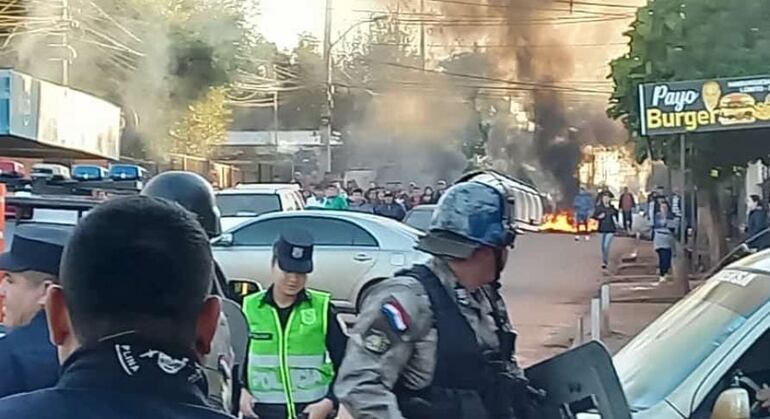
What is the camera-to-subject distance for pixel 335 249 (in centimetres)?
1589

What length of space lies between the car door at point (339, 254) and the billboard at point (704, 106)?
3.73 meters

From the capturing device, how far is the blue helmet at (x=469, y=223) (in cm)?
340

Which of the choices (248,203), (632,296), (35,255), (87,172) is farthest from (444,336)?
(248,203)

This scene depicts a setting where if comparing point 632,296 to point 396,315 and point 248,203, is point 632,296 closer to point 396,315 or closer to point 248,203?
point 248,203

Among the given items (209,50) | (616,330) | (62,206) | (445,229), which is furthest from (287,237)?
(209,50)

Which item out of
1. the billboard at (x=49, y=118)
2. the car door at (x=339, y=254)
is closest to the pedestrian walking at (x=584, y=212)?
the car door at (x=339, y=254)

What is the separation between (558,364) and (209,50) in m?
39.2

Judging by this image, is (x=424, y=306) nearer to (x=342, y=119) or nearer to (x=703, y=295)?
(x=703, y=295)

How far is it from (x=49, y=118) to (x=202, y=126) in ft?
128

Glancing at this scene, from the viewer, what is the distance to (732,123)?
16.3 metres

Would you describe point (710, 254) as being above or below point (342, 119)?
below

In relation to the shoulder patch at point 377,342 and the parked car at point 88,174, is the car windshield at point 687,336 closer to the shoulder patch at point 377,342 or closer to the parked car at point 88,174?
the shoulder patch at point 377,342

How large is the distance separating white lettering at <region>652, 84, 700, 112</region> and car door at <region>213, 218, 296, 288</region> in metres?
4.68

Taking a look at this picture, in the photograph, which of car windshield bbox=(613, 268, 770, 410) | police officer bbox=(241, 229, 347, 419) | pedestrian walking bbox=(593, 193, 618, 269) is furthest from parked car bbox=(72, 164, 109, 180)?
pedestrian walking bbox=(593, 193, 618, 269)
